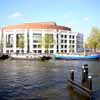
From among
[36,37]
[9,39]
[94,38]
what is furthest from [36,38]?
[94,38]

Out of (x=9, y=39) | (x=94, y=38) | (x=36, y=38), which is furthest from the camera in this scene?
(x=9, y=39)

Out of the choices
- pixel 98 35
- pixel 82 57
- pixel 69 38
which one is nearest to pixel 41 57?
pixel 82 57

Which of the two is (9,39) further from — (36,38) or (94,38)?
(94,38)

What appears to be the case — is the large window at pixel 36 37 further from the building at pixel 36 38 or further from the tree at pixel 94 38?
the tree at pixel 94 38

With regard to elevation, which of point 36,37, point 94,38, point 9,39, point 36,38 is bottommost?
point 94,38

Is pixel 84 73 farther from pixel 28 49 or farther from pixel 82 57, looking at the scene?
pixel 28 49

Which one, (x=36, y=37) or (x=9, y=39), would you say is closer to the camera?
(x=36, y=37)

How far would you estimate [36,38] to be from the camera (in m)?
132

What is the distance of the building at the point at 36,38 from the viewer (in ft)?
425

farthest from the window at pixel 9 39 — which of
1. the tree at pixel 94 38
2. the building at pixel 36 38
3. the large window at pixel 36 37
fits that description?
the tree at pixel 94 38

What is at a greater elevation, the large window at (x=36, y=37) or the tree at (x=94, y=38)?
the large window at (x=36, y=37)

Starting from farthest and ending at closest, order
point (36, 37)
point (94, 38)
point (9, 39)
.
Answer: point (9, 39) → point (36, 37) → point (94, 38)

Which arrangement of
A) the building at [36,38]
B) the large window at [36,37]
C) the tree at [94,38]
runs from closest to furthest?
the tree at [94,38], the building at [36,38], the large window at [36,37]

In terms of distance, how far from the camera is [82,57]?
7256 centimetres
